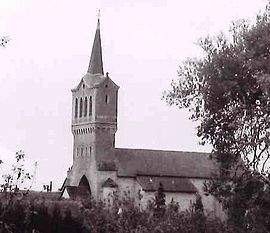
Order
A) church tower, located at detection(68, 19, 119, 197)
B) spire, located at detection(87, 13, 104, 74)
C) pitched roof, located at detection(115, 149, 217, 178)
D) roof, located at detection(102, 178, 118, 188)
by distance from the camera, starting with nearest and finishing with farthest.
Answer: roof, located at detection(102, 178, 118, 188)
pitched roof, located at detection(115, 149, 217, 178)
church tower, located at detection(68, 19, 119, 197)
spire, located at detection(87, 13, 104, 74)

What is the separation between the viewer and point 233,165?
27.6 m

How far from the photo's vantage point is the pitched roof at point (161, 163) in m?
86.7

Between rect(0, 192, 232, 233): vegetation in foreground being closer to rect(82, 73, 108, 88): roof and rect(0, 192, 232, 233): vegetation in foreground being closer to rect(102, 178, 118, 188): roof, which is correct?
rect(102, 178, 118, 188): roof

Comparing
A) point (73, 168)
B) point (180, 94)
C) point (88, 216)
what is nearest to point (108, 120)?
point (73, 168)

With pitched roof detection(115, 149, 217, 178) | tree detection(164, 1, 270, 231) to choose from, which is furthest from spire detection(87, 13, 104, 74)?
tree detection(164, 1, 270, 231)

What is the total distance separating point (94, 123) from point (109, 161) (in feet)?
17.4

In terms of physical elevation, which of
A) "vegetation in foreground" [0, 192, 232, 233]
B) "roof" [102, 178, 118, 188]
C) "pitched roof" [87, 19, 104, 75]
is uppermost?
"pitched roof" [87, 19, 104, 75]

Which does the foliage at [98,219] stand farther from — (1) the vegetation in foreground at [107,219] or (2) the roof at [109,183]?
(2) the roof at [109,183]

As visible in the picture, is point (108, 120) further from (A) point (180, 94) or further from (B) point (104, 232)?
(A) point (180, 94)

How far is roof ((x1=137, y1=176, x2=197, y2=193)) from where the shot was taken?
84.6 metres

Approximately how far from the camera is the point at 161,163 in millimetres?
89375

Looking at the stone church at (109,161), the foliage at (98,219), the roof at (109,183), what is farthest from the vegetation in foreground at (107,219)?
the stone church at (109,161)

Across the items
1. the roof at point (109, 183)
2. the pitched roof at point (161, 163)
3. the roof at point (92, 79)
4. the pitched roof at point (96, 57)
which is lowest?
the roof at point (109, 183)

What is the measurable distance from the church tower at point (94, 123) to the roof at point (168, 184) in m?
4.49
